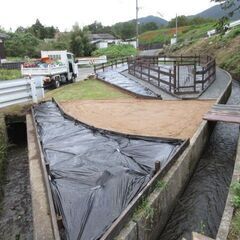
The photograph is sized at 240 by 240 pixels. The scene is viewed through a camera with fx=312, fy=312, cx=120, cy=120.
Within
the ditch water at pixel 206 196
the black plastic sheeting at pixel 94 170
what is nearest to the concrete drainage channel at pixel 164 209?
the ditch water at pixel 206 196

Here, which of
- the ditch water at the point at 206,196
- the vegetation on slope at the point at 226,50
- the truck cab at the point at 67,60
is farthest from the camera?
the vegetation on slope at the point at 226,50

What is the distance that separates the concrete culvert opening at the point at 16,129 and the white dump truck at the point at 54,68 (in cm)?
753

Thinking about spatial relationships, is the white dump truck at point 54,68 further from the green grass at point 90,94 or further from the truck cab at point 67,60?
the green grass at point 90,94

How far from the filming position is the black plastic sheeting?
4324 mm

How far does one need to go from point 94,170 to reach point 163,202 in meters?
1.44

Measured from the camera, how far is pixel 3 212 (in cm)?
608

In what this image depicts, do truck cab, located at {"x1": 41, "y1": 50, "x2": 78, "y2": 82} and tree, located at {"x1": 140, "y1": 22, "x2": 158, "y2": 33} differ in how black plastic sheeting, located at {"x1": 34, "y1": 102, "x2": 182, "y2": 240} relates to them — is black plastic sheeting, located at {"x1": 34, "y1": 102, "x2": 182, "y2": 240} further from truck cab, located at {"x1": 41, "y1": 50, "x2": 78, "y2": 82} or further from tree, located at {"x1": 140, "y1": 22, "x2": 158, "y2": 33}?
tree, located at {"x1": 140, "y1": 22, "x2": 158, "y2": 33}

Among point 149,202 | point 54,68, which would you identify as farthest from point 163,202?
point 54,68

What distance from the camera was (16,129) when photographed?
1095 cm

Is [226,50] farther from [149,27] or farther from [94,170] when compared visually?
[149,27]

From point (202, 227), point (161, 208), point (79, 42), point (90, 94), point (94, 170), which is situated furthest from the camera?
point (79, 42)

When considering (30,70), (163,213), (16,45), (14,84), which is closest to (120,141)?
(163,213)

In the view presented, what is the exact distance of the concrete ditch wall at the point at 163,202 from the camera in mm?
4160

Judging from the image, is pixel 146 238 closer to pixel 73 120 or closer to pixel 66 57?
pixel 73 120
